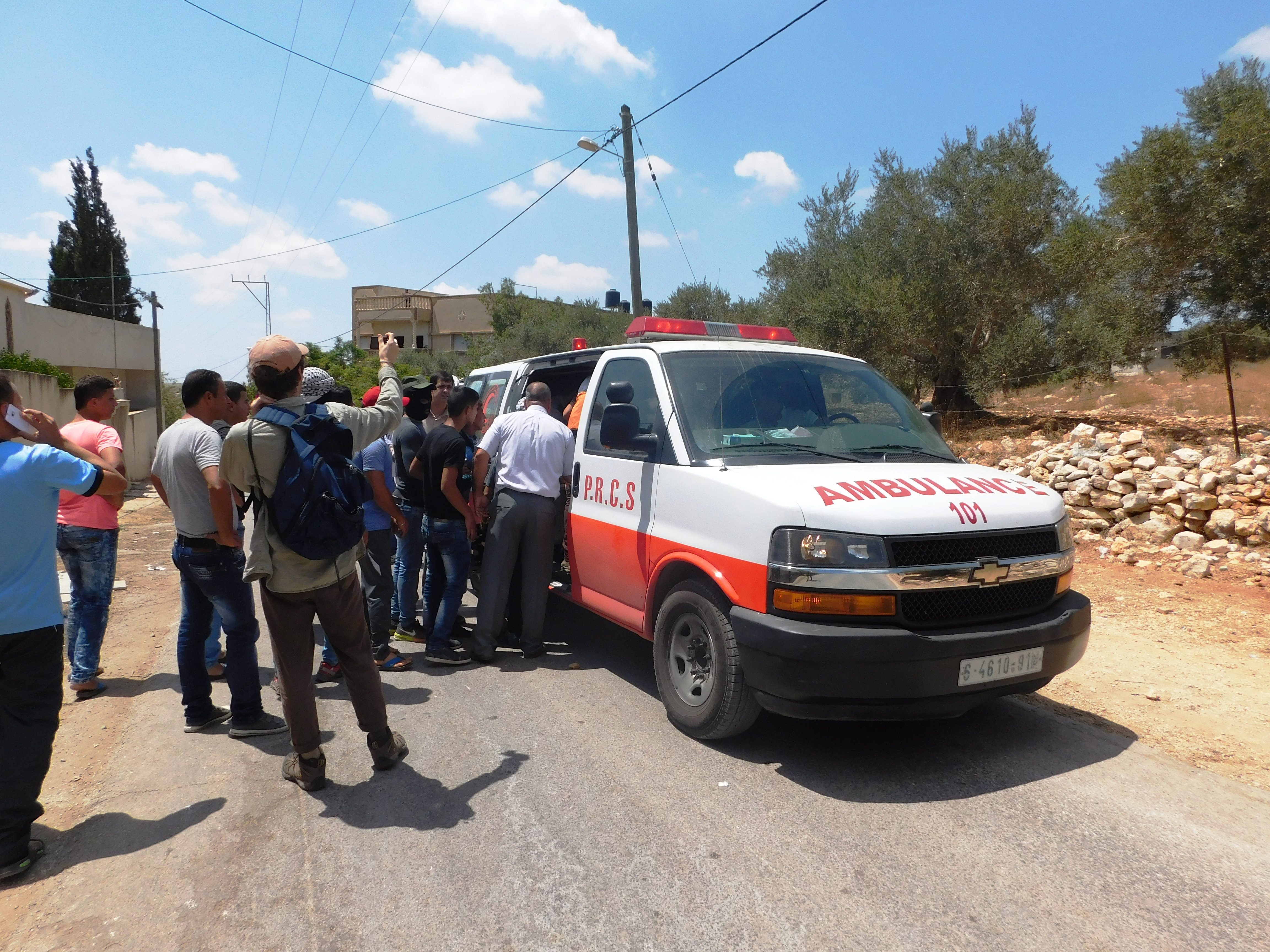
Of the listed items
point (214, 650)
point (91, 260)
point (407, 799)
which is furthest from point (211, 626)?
point (91, 260)

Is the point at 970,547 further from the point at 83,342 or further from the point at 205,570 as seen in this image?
the point at 83,342

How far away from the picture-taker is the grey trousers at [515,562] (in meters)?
5.50

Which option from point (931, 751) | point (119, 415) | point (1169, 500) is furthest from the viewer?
point (119, 415)

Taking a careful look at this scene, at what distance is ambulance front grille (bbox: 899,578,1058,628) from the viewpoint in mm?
3641

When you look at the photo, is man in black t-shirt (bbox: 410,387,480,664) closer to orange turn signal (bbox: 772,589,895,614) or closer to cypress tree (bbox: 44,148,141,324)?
orange turn signal (bbox: 772,589,895,614)

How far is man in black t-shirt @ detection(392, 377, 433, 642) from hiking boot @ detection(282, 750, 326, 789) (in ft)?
6.92

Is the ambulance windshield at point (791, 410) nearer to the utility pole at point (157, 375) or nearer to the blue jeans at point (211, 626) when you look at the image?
the blue jeans at point (211, 626)

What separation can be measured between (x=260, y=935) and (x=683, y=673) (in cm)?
228

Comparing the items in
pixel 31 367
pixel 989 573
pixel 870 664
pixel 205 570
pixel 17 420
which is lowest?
pixel 870 664

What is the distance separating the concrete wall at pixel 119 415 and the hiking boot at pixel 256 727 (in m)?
6.38

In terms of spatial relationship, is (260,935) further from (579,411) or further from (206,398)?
(579,411)

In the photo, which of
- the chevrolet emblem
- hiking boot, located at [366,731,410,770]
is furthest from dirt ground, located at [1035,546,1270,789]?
hiking boot, located at [366,731,410,770]

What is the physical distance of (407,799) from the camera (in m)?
3.74

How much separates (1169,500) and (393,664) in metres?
7.90
